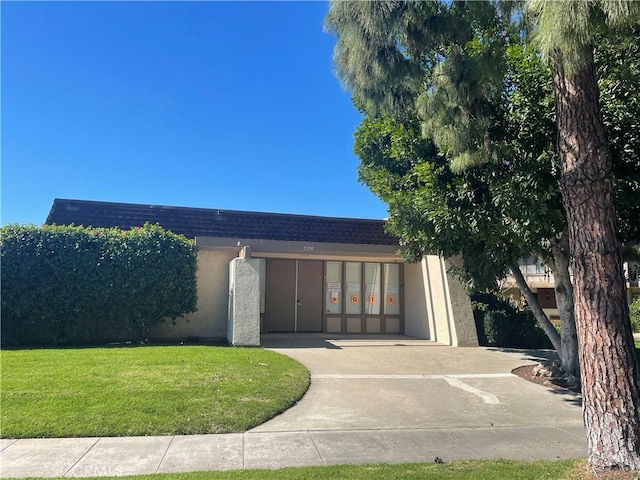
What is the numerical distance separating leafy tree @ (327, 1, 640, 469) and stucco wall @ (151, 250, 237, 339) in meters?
5.64

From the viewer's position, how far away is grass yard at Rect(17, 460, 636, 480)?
14.3ft

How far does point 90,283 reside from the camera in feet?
37.6

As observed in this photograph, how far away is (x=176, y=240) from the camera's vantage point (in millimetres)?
12289

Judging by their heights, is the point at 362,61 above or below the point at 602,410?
above

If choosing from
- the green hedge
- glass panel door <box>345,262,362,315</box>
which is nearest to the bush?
glass panel door <box>345,262,362,315</box>

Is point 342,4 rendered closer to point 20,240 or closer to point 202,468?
point 202,468

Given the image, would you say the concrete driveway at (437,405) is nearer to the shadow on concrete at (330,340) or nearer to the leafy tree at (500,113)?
the shadow on concrete at (330,340)

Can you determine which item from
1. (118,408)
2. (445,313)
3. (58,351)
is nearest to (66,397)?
(118,408)

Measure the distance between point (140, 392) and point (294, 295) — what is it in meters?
8.92

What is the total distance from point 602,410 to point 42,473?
5267mm

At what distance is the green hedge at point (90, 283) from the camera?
11.1 metres

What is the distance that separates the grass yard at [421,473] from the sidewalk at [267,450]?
21cm

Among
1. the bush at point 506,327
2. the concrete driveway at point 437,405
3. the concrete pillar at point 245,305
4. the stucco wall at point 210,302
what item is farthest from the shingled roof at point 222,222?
the concrete driveway at point 437,405

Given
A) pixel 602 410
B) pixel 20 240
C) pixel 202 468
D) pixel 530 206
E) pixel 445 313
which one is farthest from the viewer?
pixel 445 313
